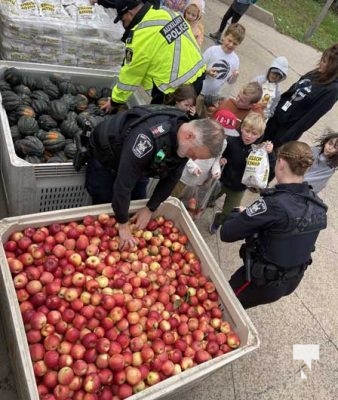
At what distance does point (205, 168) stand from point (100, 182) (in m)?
1.00

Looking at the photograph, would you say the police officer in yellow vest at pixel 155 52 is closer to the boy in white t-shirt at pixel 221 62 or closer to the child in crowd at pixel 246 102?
the child in crowd at pixel 246 102

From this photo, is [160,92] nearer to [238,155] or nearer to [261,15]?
[238,155]

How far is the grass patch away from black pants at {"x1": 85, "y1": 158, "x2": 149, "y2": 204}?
409 inches

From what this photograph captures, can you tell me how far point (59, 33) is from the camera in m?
4.33

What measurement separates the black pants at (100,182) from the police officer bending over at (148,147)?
0.15 metres

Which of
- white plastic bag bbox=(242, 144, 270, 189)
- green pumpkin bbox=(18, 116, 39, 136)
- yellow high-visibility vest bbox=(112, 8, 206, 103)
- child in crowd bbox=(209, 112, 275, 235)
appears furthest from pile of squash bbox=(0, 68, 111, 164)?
white plastic bag bbox=(242, 144, 270, 189)

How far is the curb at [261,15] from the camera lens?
11.1 m

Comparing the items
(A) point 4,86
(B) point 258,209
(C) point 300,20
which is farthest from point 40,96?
(C) point 300,20

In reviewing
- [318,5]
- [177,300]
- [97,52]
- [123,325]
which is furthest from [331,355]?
[318,5]

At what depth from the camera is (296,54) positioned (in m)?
10.5

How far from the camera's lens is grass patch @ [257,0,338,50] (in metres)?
12.0

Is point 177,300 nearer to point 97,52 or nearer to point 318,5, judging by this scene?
point 97,52

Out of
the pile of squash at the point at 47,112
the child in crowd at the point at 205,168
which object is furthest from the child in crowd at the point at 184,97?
the pile of squash at the point at 47,112

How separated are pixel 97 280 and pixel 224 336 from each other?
93 cm
